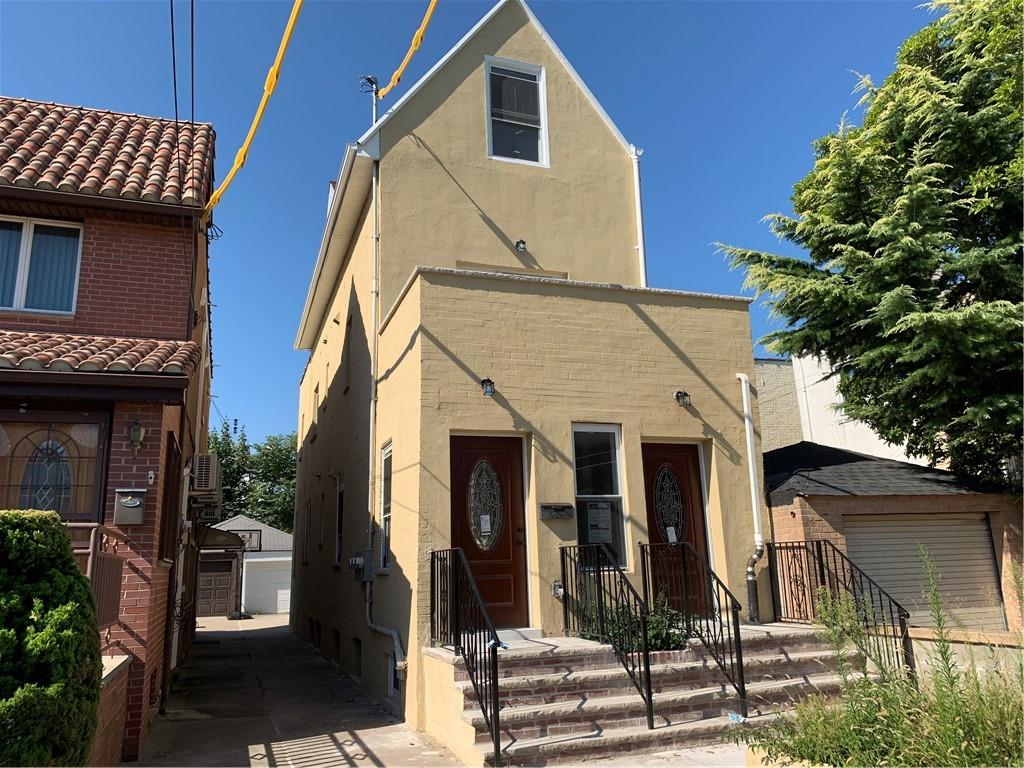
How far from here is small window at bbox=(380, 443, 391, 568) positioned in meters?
9.49

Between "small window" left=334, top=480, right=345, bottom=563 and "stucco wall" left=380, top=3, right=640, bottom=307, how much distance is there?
4546mm

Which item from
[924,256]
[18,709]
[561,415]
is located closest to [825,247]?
[924,256]

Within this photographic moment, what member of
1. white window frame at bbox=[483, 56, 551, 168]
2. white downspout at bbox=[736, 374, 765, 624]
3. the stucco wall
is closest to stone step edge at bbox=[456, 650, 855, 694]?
white downspout at bbox=[736, 374, 765, 624]

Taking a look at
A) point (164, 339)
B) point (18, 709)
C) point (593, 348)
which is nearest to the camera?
point (18, 709)

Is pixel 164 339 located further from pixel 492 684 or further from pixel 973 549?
pixel 973 549

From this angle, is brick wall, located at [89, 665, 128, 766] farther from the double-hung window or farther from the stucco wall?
the stucco wall

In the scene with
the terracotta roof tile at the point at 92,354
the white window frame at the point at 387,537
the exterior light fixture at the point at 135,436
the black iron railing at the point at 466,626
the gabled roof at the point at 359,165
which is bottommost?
the black iron railing at the point at 466,626

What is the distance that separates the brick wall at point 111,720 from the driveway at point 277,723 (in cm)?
43

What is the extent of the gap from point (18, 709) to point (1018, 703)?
18.8 ft

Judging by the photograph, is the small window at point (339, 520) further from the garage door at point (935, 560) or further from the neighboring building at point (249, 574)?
the neighboring building at point (249, 574)

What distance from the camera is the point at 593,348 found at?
9328 mm

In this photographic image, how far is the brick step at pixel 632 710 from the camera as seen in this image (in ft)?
20.8

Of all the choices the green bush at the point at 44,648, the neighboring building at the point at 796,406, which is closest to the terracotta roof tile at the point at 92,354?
the green bush at the point at 44,648

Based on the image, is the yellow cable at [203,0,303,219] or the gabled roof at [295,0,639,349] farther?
the gabled roof at [295,0,639,349]
